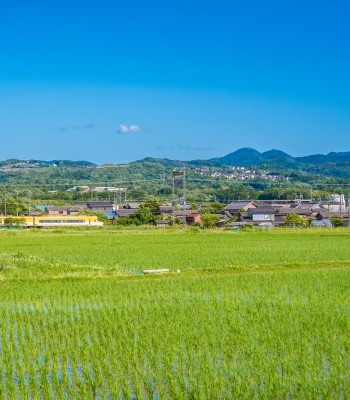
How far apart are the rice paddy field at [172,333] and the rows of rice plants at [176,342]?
0.02 meters

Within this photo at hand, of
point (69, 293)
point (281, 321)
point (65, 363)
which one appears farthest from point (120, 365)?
point (69, 293)

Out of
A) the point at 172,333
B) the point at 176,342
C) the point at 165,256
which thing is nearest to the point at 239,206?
the point at 165,256

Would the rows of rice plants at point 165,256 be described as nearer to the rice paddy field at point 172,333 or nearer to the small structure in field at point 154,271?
the rice paddy field at point 172,333

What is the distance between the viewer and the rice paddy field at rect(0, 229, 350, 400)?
253 inches

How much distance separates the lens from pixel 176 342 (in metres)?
8.20

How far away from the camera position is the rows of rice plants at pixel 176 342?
20.9ft

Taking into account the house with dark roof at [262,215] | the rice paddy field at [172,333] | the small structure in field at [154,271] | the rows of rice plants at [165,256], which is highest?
the rice paddy field at [172,333]

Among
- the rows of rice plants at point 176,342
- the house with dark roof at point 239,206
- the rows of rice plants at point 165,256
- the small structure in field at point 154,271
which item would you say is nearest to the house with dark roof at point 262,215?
the house with dark roof at point 239,206

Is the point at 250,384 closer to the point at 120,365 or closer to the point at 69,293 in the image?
the point at 120,365

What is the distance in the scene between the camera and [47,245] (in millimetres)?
27750

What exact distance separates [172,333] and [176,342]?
518 millimetres

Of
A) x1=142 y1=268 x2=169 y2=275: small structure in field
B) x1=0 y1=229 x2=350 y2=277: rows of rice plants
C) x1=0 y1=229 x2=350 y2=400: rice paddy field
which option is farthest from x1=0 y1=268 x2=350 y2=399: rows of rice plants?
x1=0 y1=229 x2=350 y2=277: rows of rice plants

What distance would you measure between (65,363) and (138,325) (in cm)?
212

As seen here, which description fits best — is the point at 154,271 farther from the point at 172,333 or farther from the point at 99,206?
the point at 99,206
